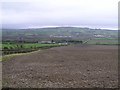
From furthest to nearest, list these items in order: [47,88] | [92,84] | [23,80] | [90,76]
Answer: [90,76]
[23,80]
[92,84]
[47,88]

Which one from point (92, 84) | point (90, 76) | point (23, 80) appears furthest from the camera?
point (90, 76)

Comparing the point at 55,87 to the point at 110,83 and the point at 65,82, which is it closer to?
the point at 65,82

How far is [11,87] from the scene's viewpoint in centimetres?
1912

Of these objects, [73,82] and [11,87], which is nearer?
[11,87]

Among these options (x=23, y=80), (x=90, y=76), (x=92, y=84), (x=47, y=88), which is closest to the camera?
(x=47, y=88)

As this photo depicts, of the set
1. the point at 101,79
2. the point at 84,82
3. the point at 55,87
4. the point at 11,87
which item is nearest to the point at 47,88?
the point at 55,87

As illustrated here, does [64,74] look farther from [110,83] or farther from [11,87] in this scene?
[11,87]

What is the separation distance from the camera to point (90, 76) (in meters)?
24.6

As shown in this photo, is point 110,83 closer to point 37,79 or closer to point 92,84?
point 92,84

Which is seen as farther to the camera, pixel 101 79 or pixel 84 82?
pixel 101 79

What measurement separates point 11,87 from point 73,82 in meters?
4.52

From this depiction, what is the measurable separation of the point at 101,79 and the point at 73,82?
8.08 ft

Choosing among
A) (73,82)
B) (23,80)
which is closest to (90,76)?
(73,82)

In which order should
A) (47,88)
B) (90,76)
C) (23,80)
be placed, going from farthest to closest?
(90,76), (23,80), (47,88)
